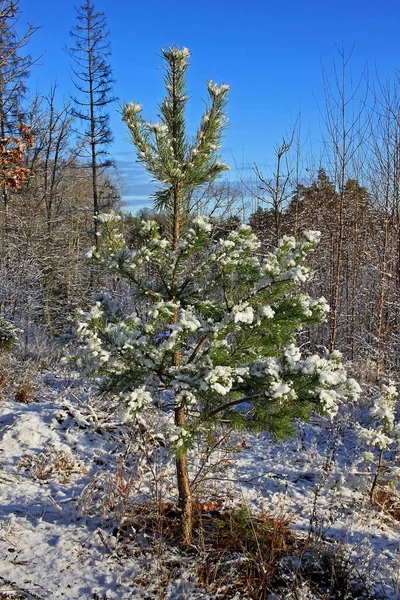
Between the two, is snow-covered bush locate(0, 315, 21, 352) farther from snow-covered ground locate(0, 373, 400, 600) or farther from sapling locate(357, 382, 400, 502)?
sapling locate(357, 382, 400, 502)

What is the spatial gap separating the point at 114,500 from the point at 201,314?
6.84 feet

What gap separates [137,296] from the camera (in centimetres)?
317

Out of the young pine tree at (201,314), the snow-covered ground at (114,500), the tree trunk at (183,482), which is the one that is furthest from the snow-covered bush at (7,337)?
the tree trunk at (183,482)

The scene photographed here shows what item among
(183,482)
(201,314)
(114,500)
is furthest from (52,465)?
(201,314)

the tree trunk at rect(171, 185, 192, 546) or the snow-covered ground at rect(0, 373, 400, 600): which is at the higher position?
the tree trunk at rect(171, 185, 192, 546)

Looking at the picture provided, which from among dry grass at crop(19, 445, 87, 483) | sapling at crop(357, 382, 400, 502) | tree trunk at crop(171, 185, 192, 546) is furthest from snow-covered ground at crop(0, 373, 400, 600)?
sapling at crop(357, 382, 400, 502)

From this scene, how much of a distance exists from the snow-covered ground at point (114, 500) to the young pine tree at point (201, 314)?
109cm

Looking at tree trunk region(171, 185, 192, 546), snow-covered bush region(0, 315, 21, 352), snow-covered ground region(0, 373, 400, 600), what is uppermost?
snow-covered bush region(0, 315, 21, 352)

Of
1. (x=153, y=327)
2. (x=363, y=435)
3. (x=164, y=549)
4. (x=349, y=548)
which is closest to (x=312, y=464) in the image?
(x=363, y=435)

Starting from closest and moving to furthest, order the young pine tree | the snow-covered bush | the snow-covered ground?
the young pine tree → the snow-covered ground → the snow-covered bush

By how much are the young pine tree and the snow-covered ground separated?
1091mm

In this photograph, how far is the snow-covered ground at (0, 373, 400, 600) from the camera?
10.2 feet

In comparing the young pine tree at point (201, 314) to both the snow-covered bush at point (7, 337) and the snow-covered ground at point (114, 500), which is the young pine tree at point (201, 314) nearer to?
the snow-covered ground at point (114, 500)

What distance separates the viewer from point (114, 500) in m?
4.04
